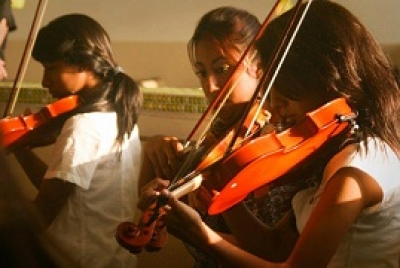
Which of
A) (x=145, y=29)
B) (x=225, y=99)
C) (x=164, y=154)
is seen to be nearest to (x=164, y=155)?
(x=164, y=154)

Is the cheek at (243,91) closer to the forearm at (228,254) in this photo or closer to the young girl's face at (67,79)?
the forearm at (228,254)

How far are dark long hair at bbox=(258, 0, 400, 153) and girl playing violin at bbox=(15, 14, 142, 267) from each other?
50cm

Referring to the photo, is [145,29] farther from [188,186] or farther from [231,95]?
[188,186]

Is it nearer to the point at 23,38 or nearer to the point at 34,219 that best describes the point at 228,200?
the point at 34,219

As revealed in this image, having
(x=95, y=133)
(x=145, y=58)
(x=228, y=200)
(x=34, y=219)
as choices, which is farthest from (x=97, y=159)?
(x=34, y=219)

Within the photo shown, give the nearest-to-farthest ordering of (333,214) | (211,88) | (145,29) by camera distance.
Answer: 1. (333,214)
2. (211,88)
3. (145,29)

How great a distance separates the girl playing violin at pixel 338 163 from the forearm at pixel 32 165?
0.53m

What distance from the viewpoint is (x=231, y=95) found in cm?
95

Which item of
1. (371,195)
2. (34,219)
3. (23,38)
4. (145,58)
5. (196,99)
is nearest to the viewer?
(34,219)

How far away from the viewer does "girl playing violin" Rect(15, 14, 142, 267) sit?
1.17m

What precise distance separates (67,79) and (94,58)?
7cm

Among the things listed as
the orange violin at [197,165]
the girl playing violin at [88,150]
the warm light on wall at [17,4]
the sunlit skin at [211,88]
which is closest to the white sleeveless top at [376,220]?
the orange violin at [197,165]

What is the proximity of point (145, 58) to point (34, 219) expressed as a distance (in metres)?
1.27

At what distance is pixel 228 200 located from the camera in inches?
29.7
